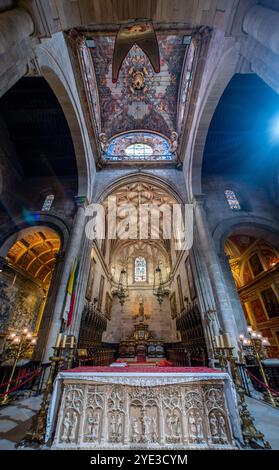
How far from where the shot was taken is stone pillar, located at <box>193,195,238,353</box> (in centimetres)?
623

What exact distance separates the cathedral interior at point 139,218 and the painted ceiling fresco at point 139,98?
0.10m

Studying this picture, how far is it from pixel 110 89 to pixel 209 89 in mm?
8675

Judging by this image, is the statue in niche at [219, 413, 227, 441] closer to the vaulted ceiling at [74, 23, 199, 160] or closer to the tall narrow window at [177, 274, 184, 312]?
the tall narrow window at [177, 274, 184, 312]

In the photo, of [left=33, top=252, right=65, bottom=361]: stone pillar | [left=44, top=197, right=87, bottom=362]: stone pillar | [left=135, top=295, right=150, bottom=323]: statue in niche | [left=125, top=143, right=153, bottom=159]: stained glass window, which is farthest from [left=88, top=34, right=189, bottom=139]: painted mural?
[left=135, top=295, right=150, bottom=323]: statue in niche

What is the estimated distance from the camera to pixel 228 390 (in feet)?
9.20

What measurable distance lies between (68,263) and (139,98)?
13.1 m

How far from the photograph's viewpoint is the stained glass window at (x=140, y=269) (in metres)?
18.1

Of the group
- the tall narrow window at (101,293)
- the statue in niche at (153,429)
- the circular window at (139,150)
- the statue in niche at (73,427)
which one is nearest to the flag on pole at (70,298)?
the statue in niche at (73,427)

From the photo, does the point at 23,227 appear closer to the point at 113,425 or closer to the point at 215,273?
the point at 113,425

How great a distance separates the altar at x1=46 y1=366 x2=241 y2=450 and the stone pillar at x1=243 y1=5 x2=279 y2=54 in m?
5.60

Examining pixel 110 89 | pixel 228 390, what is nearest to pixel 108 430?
pixel 228 390

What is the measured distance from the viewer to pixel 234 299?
7328mm

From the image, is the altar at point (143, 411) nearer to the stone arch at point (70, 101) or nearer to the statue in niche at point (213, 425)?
the statue in niche at point (213, 425)
